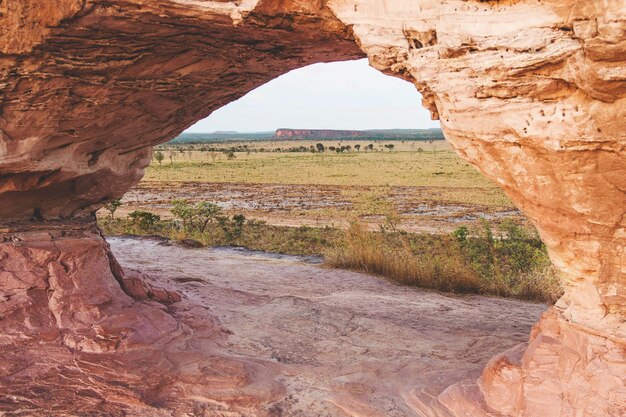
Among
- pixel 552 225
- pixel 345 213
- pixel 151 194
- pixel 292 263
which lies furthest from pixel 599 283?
pixel 151 194

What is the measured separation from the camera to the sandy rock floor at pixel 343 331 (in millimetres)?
5062

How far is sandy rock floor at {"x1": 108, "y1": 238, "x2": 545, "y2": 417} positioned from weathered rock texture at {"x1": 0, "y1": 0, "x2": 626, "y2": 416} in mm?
757

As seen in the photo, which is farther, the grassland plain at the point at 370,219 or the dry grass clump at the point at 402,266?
the grassland plain at the point at 370,219

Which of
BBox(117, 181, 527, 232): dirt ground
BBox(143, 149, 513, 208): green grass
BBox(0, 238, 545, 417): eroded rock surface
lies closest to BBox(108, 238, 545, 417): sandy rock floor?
BBox(0, 238, 545, 417): eroded rock surface

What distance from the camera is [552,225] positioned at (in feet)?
14.5

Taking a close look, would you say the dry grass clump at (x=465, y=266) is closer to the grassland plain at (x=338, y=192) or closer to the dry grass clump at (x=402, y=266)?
the dry grass clump at (x=402, y=266)

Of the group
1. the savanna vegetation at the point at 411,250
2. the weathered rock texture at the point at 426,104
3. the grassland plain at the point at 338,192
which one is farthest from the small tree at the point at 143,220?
the weathered rock texture at the point at 426,104

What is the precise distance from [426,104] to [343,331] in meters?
3.07

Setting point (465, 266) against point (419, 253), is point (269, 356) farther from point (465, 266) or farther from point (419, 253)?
point (419, 253)

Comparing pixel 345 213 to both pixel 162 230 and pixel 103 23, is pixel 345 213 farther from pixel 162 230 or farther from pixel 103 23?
pixel 103 23

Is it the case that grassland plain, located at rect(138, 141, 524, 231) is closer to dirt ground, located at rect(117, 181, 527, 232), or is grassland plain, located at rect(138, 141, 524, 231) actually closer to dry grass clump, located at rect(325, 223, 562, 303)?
dirt ground, located at rect(117, 181, 527, 232)

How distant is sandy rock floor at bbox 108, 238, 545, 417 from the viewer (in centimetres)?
506

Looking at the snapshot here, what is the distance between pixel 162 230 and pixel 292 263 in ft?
20.4

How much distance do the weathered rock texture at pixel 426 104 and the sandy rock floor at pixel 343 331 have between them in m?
0.76
